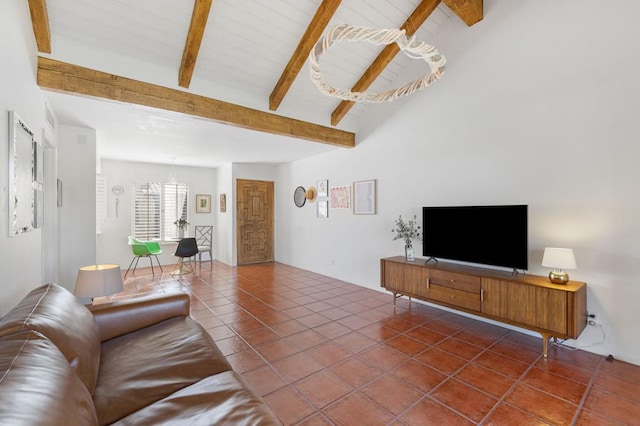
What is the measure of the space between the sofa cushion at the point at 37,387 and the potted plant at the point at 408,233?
11.8ft

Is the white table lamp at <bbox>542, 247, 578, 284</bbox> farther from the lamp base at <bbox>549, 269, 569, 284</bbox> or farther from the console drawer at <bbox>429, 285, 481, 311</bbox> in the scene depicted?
the console drawer at <bbox>429, 285, 481, 311</bbox>

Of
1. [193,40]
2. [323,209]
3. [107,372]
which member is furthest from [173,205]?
[107,372]

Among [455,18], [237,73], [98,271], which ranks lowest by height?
[98,271]

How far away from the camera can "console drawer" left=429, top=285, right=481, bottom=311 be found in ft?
10.1

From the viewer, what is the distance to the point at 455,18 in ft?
12.3

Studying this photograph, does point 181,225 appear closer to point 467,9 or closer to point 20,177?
point 20,177

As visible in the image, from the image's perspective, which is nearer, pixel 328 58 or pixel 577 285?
pixel 577 285

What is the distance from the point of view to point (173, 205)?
7.17m

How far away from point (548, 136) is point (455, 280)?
5.85 ft

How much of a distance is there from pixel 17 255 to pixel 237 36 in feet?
9.51

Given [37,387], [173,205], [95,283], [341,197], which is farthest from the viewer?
[173,205]

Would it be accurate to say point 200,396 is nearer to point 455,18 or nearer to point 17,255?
point 17,255

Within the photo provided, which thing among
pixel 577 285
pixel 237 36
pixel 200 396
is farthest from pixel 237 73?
pixel 577 285

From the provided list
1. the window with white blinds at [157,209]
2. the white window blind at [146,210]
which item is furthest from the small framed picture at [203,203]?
the white window blind at [146,210]
